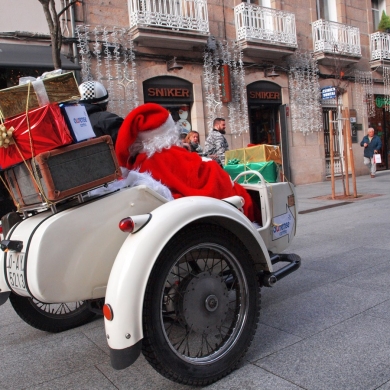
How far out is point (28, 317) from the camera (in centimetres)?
319

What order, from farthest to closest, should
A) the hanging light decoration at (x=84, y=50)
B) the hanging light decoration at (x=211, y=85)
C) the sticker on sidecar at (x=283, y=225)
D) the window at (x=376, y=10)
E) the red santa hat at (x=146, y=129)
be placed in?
the window at (x=376, y=10) < the hanging light decoration at (x=211, y=85) < the hanging light decoration at (x=84, y=50) < the sticker on sidecar at (x=283, y=225) < the red santa hat at (x=146, y=129)

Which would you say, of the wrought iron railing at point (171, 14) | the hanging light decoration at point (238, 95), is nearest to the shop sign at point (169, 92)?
the hanging light decoration at point (238, 95)

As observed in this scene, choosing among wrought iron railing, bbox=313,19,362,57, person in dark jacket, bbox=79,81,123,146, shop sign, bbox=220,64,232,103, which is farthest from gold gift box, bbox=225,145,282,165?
wrought iron railing, bbox=313,19,362,57

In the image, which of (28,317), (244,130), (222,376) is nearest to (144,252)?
(222,376)

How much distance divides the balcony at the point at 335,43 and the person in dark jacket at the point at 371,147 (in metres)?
2.92

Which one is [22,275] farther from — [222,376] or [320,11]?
[320,11]

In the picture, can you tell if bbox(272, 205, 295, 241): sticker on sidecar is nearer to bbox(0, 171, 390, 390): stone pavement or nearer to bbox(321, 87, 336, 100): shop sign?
bbox(0, 171, 390, 390): stone pavement

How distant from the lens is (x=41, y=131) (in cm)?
223

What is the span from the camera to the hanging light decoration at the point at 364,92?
17.6 metres

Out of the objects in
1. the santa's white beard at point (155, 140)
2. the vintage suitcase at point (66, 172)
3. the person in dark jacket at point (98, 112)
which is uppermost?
the person in dark jacket at point (98, 112)

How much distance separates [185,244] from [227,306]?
0.53 m

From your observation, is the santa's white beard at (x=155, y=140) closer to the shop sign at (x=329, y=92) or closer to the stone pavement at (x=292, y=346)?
the stone pavement at (x=292, y=346)

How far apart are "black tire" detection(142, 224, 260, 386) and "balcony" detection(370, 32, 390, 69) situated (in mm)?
17825

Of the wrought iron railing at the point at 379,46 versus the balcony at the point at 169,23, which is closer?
the balcony at the point at 169,23
